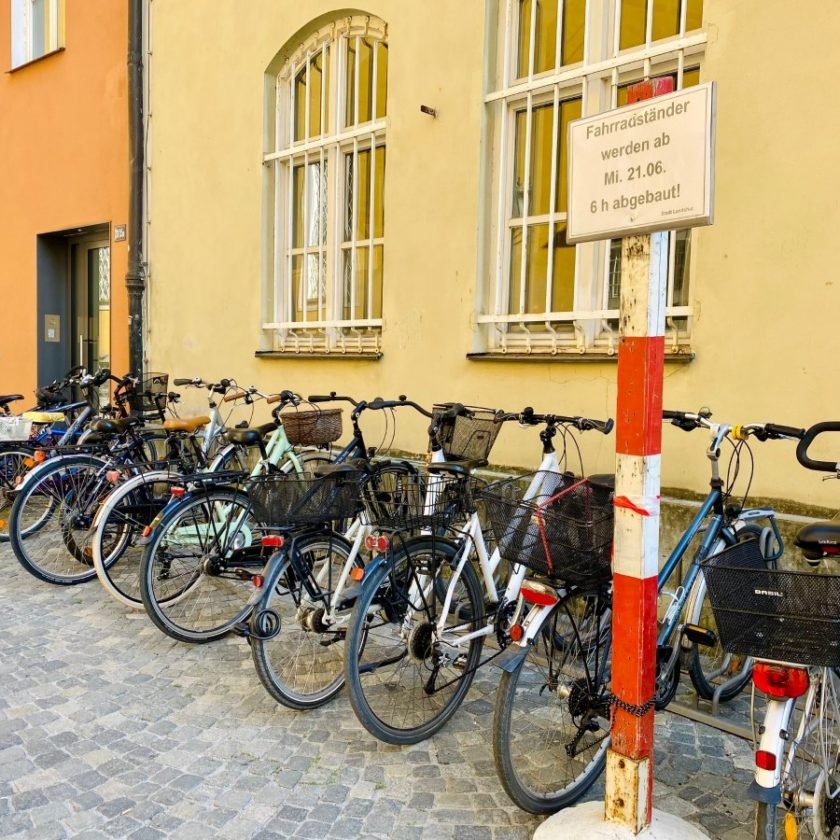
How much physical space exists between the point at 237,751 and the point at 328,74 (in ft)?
17.4

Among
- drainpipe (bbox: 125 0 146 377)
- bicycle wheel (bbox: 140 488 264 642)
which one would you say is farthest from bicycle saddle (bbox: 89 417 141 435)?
drainpipe (bbox: 125 0 146 377)

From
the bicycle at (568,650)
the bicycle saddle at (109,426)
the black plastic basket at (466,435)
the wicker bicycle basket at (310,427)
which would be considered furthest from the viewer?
the bicycle saddle at (109,426)

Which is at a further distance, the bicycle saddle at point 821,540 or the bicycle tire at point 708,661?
the bicycle tire at point 708,661

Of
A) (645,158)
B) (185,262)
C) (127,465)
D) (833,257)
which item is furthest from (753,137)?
(185,262)

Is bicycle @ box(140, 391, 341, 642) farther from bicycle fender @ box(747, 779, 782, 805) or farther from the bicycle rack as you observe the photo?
bicycle fender @ box(747, 779, 782, 805)

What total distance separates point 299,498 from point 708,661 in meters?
2.12

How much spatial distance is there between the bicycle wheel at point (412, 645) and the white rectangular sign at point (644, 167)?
57.5 inches

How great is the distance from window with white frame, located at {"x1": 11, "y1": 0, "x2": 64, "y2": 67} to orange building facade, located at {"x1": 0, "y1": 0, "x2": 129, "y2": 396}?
0.01m

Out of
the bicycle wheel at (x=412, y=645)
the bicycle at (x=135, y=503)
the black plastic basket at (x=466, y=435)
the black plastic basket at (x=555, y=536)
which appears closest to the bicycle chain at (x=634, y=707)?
the black plastic basket at (x=555, y=536)

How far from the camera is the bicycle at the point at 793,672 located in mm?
1950

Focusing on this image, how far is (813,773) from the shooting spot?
2145mm

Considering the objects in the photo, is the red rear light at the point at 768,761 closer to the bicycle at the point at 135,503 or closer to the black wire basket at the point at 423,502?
the black wire basket at the point at 423,502

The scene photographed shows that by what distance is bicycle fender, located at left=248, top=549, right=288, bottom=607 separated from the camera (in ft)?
10.9

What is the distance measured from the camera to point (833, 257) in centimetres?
364
